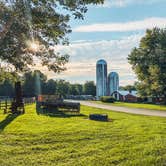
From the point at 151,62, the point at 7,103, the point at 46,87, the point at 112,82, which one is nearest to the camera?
the point at 7,103

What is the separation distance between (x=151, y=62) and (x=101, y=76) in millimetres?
42624

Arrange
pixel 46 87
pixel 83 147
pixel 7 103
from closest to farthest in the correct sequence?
1. pixel 83 147
2. pixel 7 103
3. pixel 46 87

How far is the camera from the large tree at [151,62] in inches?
2127

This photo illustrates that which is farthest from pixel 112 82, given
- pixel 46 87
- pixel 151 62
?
pixel 151 62

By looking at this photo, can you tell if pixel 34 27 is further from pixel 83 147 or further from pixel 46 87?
pixel 46 87

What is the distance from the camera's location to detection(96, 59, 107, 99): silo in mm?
99681

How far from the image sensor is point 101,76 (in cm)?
10038

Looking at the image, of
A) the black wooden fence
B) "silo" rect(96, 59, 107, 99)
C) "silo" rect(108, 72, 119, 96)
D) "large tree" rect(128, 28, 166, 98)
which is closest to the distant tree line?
"silo" rect(96, 59, 107, 99)

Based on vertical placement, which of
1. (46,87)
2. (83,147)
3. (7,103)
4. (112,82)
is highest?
(112,82)

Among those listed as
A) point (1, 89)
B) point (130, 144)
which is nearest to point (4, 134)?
point (130, 144)

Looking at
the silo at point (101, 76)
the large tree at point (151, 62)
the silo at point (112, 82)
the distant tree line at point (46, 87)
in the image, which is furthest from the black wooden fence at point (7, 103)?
the silo at point (112, 82)

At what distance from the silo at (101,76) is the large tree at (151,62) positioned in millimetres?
36121

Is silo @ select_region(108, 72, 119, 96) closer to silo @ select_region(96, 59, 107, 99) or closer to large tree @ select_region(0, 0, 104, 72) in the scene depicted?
silo @ select_region(96, 59, 107, 99)

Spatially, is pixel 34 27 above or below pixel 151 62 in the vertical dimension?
below
